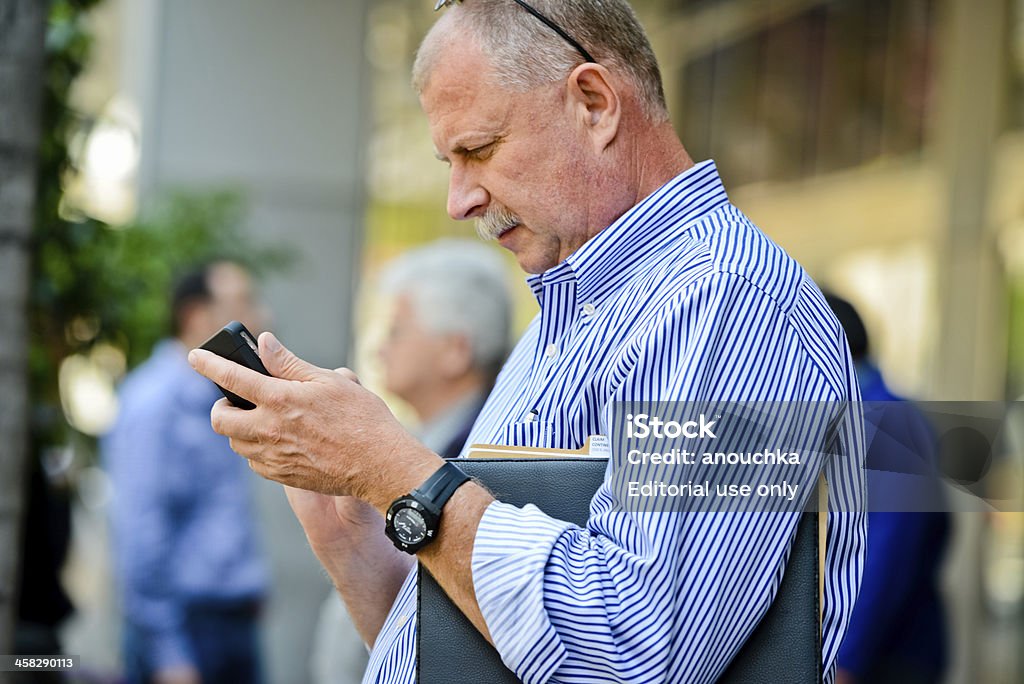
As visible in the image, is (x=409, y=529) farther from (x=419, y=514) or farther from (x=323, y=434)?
(x=323, y=434)

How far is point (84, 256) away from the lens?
4426 millimetres

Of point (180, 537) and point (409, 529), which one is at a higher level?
point (409, 529)

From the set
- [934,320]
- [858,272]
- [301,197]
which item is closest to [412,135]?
[858,272]

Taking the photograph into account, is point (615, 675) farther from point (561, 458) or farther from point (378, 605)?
point (378, 605)

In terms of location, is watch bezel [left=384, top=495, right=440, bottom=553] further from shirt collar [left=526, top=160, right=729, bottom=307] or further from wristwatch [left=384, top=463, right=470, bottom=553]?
shirt collar [left=526, top=160, right=729, bottom=307]

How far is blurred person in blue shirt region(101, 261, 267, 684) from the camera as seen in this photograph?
4.88 metres

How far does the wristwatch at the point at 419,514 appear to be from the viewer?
1489mm

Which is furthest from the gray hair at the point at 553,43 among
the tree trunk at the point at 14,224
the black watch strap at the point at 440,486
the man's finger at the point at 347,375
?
the tree trunk at the point at 14,224

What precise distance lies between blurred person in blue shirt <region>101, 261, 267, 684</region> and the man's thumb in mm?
3511

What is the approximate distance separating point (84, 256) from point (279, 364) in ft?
10.1

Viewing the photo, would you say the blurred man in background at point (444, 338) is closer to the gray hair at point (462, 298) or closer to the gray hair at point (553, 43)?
the gray hair at point (462, 298)

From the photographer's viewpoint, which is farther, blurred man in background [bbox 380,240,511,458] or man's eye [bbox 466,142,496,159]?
blurred man in background [bbox 380,240,511,458]

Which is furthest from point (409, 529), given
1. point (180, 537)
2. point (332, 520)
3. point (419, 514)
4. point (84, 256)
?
point (180, 537)

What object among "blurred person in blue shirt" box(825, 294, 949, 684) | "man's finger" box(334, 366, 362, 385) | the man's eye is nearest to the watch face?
"man's finger" box(334, 366, 362, 385)
